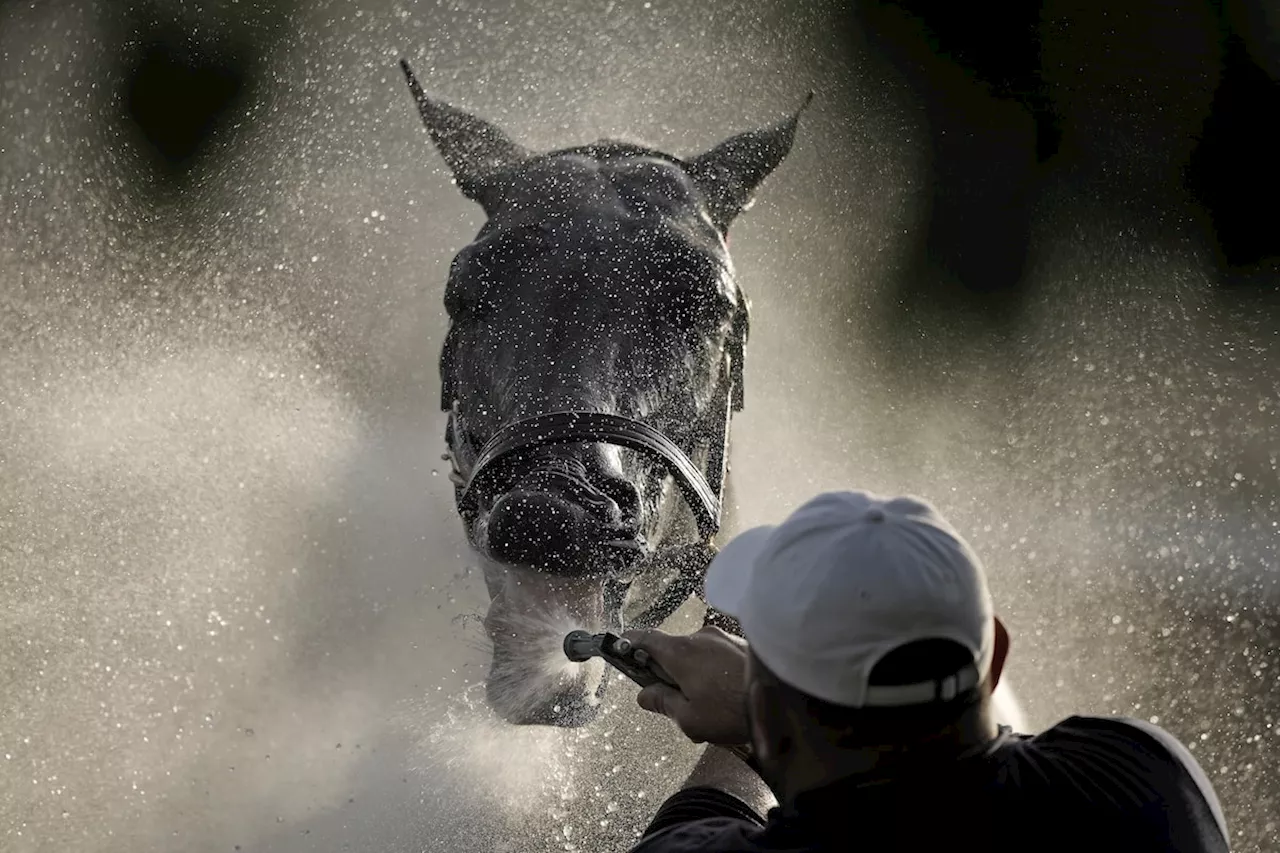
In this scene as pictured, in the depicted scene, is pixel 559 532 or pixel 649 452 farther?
pixel 649 452

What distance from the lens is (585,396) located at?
2.42 metres

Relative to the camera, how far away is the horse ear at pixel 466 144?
336cm

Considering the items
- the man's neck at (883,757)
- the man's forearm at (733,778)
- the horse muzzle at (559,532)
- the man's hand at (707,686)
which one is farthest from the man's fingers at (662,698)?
the man's neck at (883,757)

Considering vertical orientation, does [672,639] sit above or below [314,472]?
above

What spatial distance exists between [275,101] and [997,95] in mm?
3634

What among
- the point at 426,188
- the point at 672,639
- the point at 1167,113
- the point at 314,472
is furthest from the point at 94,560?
the point at 1167,113

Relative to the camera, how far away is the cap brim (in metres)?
1.40

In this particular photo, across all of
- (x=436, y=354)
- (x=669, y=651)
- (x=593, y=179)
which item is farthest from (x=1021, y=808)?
(x=436, y=354)

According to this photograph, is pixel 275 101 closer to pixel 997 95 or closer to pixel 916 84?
pixel 916 84

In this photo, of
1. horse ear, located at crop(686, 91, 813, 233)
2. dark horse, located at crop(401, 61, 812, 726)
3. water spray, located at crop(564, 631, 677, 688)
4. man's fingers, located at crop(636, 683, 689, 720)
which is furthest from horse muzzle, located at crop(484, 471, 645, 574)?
horse ear, located at crop(686, 91, 813, 233)

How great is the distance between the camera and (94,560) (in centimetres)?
405

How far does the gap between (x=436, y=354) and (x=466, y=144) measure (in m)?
1.80

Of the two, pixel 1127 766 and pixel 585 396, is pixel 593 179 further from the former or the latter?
pixel 1127 766

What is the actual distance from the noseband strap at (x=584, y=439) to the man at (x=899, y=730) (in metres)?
0.95
